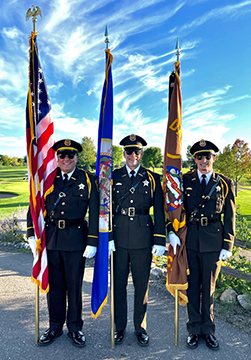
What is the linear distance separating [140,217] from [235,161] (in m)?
22.9

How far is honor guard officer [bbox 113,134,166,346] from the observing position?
3.35m

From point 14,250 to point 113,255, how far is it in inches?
221

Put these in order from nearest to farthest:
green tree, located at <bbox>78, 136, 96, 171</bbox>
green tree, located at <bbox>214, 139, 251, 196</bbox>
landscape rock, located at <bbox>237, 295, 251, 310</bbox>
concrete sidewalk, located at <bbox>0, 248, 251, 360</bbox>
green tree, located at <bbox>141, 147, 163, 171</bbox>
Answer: concrete sidewalk, located at <bbox>0, 248, 251, 360</bbox> < landscape rock, located at <bbox>237, 295, 251, 310</bbox> < green tree, located at <bbox>214, 139, 251, 196</bbox> < green tree, located at <bbox>78, 136, 96, 171</bbox> < green tree, located at <bbox>141, 147, 163, 171</bbox>

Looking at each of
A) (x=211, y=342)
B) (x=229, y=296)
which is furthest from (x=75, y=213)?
(x=229, y=296)

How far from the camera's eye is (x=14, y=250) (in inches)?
308

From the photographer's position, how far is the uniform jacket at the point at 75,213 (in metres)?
3.34

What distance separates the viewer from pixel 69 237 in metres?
3.32

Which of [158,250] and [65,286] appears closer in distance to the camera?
[158,250]

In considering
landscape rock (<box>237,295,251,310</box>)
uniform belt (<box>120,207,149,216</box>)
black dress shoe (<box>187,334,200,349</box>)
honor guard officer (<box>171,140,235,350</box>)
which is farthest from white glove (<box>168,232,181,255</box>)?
landscape rock (<box>237,295,251,310</box>)

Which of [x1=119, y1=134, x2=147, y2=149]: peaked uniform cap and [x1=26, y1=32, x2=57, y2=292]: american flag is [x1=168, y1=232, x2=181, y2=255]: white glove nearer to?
[x1=119, y1=134, x2=147, y2=149]: peaked uniform cap

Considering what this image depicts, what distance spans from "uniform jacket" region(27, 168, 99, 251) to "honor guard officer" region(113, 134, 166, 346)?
12.5 inches

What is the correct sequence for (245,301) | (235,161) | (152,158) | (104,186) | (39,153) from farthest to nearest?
1. (152,158)
2. (235,161)
3. (245,301)
4. (39,153)
5. (104,186)

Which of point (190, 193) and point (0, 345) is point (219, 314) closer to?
point (190, 193)

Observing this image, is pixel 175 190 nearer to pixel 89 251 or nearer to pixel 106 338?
pixel 89 251
